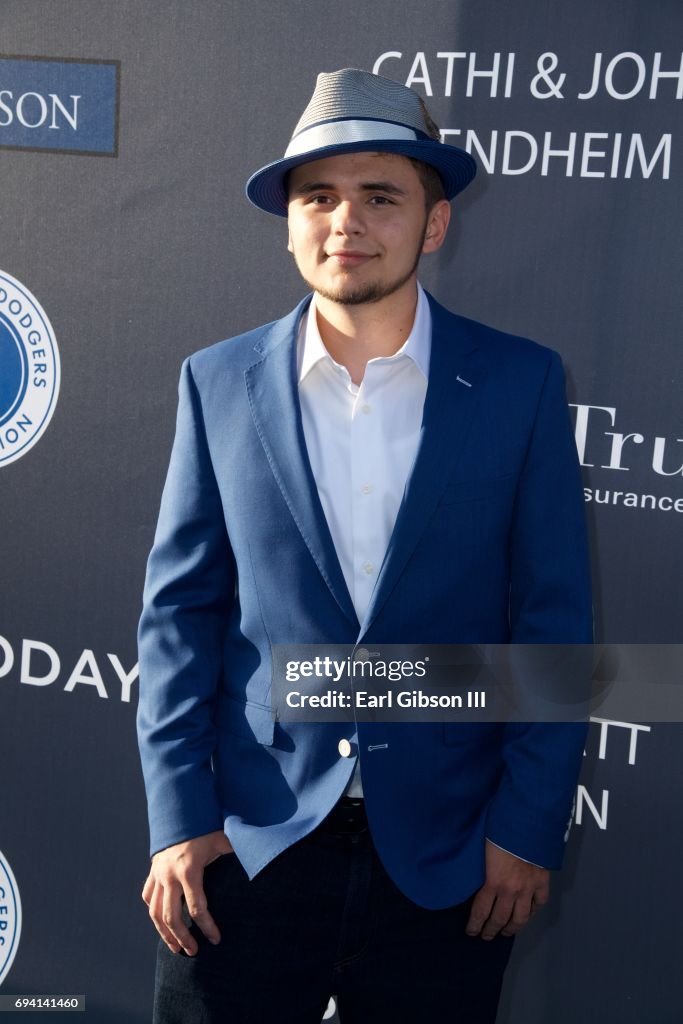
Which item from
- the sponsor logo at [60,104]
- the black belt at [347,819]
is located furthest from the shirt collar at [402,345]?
the sponsor logo at [60,104]

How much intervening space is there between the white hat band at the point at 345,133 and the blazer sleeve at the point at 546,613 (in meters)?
0.47

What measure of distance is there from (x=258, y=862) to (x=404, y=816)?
24cm

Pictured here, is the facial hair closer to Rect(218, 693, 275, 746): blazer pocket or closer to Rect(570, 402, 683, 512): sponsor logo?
Rect(218, 693, 275, 746): blazer pocket

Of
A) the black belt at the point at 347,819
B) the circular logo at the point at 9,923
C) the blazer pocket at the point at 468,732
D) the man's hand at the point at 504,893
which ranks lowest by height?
the circular logo at the point at 9,923

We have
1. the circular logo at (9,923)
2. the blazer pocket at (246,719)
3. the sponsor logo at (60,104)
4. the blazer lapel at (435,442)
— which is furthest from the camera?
the circular logo at (9,923)

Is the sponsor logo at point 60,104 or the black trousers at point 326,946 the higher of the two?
the sponsor logo at point 60,104

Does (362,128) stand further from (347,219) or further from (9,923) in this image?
(9,923)

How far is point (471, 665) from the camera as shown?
1.75m

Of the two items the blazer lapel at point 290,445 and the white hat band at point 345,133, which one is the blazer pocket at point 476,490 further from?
the white hat band at point 345,133

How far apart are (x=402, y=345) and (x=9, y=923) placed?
6.32 feet

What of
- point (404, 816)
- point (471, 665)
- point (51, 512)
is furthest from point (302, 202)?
point (51, 512)

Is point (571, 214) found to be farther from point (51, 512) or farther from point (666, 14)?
point (51, 512)

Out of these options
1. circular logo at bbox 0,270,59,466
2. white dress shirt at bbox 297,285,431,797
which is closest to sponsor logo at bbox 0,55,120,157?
circular logo at bbox 0,270,59,466

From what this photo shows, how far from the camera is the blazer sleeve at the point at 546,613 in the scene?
65.8 inches
